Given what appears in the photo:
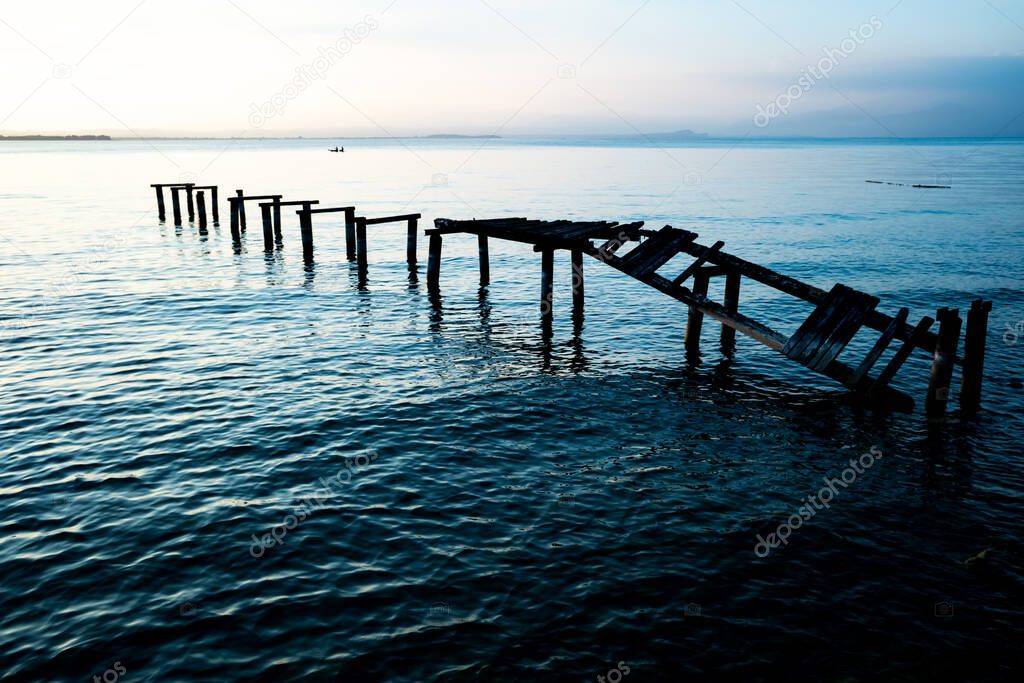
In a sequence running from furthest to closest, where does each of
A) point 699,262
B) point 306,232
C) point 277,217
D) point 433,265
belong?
point 277,217 → point 306,232 → point 433,265 → point 699,262

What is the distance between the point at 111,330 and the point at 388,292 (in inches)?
364

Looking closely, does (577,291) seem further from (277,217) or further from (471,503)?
(277,217)

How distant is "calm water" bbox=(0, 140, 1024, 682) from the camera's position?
7.41 m

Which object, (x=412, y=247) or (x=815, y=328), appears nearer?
(x=815, y=328)

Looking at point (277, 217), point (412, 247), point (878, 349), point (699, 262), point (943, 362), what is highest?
point (277, 217)

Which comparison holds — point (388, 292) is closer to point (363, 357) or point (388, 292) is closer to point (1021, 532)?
point (363, 357)

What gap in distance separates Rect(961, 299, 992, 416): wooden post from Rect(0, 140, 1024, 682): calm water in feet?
1.41

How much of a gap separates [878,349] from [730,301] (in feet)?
16.5

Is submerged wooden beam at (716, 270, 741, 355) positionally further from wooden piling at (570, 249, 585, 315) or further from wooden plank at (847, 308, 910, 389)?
wooden piling at (570, 249, 585, 315)

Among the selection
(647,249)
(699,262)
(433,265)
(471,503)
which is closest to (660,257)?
(647,249)

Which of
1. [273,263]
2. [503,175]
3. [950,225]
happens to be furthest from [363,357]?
[503,175]

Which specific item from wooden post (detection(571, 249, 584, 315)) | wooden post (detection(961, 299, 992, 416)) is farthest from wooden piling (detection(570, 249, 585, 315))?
wooden post (detection(961, 299, 992, 416))

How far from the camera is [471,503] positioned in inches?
408

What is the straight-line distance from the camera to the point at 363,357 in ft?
58.5
